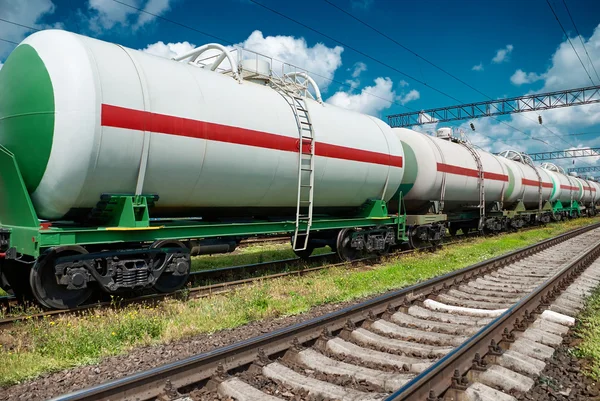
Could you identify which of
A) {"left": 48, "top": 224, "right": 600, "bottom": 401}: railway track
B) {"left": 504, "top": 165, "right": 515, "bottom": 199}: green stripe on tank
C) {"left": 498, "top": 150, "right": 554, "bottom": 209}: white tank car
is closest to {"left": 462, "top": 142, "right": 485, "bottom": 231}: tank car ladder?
{"left": 498, "top": 150, "right": 554, "bottom": 209}: white tank car

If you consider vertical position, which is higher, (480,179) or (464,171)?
(464,171)

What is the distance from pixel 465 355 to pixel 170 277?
521 cm

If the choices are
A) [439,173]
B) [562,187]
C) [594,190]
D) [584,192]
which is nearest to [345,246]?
[439,173]

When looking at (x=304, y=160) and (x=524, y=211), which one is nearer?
(x=304, y=160)

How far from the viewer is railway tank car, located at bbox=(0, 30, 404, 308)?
6258 mm

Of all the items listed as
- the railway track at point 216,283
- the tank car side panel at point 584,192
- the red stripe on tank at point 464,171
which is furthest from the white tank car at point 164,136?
the tank car side panel at point 584,192

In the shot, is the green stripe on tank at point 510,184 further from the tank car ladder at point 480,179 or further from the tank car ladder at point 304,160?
the tank car ladder at point 304,160

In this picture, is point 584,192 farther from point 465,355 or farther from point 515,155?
point 465,355

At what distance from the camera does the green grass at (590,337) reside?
4459 millimetres

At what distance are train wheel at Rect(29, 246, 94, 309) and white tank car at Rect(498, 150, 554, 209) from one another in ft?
61.7

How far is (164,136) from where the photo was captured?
22.6ft

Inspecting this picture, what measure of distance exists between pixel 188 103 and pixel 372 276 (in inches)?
206

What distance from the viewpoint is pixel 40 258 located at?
20.9 ft

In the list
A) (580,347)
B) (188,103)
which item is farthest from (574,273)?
(188,103)
